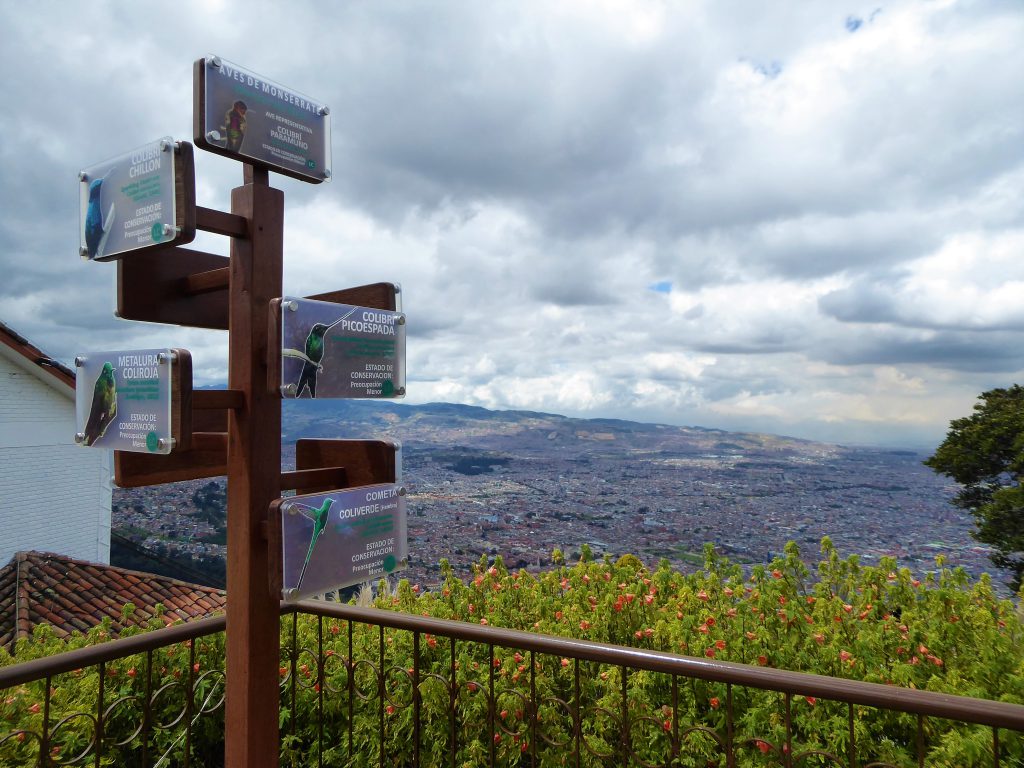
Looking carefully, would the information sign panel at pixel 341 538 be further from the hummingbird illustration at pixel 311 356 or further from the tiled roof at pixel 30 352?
the tiled roof at pixel 30 352

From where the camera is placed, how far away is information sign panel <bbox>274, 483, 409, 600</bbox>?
6.05ft

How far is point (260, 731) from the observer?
80.8 inches

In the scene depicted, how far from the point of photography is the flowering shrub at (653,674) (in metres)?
2.79

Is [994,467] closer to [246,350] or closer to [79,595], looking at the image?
[246,350]

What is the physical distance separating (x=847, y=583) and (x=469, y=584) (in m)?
2.50

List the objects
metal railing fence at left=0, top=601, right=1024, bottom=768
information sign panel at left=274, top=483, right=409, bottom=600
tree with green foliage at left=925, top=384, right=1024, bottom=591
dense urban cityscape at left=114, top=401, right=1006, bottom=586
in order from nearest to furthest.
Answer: information sign panel at left=274, top=483, right=409, bottom=600 → metal railing fence at left=0, top=601, right=1024, bottom=768 → dense urban cityscape at left=114, top=401, right=1006, bottom=586 → tree with green foliage at left=925, top=384, right=1024, bottom=591

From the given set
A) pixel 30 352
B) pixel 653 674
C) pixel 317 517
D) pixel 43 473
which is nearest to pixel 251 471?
pixel 317 517

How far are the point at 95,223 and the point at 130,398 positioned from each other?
63 cm

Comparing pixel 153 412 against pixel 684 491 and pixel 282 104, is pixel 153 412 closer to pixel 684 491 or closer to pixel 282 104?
pixel 282 104

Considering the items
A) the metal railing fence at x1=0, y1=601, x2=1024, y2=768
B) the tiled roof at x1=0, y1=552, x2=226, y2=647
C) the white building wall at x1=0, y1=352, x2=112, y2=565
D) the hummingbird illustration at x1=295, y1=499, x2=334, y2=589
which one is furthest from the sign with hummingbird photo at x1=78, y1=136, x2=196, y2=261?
the white building wall at x1=0, y1=352, x2=112, y2=565

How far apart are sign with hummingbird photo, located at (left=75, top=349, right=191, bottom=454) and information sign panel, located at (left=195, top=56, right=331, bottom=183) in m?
0.69

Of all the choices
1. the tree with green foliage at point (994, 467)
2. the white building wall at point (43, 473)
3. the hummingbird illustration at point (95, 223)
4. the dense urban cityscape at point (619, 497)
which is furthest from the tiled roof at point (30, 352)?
the tree with green foliage at point (994, 467)

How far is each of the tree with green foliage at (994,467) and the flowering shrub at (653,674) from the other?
10.7 m

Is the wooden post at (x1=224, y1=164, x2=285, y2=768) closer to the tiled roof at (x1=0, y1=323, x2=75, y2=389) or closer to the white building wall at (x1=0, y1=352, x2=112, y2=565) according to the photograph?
the tiled roof at (x1=0, y1=323, x2=75, y2=389)
